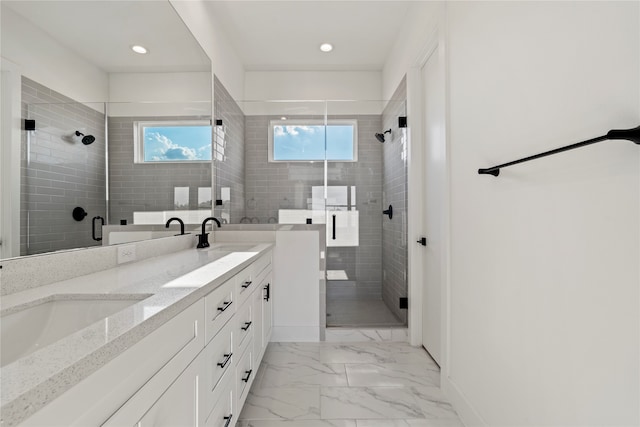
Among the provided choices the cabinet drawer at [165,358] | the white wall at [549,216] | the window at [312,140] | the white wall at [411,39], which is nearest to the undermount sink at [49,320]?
the cabinet drawer at [165,358]

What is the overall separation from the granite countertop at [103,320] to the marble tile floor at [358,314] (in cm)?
155

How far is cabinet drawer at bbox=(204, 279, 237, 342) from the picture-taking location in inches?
45.1

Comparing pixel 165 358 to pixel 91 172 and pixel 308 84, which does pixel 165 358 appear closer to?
pixel 91 172

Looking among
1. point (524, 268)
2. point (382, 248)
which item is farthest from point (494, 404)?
point (382, 248)

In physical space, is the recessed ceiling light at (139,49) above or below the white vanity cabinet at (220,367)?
above

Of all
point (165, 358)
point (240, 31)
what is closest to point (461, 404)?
point (165, 358)

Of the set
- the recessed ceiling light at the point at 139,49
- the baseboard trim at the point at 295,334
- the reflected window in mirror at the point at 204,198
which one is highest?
the recessed ceiling light at the point at 139,49

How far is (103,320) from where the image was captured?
736mm

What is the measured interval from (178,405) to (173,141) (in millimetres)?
1676

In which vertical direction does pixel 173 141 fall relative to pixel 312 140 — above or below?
below

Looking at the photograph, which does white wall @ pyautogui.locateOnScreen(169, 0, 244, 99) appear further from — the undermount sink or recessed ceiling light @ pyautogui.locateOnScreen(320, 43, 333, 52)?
the undermount sink

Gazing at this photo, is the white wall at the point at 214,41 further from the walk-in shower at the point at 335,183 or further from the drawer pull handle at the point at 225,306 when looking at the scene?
the drawer pull handle at the point at 225,306

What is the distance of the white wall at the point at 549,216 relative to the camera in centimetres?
79

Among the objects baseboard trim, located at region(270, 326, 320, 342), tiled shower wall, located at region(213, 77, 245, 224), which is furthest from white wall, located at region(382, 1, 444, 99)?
baseboard trim, located at region(270, 326, 320, 342)
